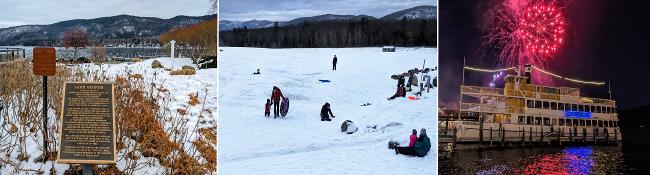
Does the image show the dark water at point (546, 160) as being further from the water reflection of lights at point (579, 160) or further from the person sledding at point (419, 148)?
the person sledding at point (419, 148)

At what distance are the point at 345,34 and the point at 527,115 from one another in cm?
225

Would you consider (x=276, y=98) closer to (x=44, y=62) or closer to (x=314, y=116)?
(x=314, y=116)

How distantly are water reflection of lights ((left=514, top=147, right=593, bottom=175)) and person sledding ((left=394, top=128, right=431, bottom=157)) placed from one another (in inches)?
51.3

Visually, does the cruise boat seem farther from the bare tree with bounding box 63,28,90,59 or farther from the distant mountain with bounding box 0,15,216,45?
the bare tree with bounding box 63,28,90,59

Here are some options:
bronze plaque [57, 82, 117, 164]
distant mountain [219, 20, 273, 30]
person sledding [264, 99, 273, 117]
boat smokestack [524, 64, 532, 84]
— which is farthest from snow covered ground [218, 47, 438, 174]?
boat smokestack [524, 64, 532, 84]

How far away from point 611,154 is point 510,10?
186cm

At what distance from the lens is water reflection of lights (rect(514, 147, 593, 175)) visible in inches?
250

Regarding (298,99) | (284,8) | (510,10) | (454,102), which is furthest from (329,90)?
(510,10)

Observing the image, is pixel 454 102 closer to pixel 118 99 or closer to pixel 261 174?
pixel 261 174

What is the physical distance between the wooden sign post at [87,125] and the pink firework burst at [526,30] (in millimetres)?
3781

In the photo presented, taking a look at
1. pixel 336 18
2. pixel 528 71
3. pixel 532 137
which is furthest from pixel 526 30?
pixel 336 18

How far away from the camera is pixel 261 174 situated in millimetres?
5473

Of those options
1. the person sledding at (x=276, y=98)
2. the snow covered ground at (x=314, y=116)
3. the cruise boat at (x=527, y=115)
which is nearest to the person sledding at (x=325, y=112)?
the snow covered ground at (x=314, y=116)

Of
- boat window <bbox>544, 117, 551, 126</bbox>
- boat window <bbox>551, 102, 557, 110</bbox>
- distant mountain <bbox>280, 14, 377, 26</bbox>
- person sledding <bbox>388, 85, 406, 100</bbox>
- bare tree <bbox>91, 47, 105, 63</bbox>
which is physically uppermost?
distant mountain <bbox>280, 14, 377, 26</bbox>
